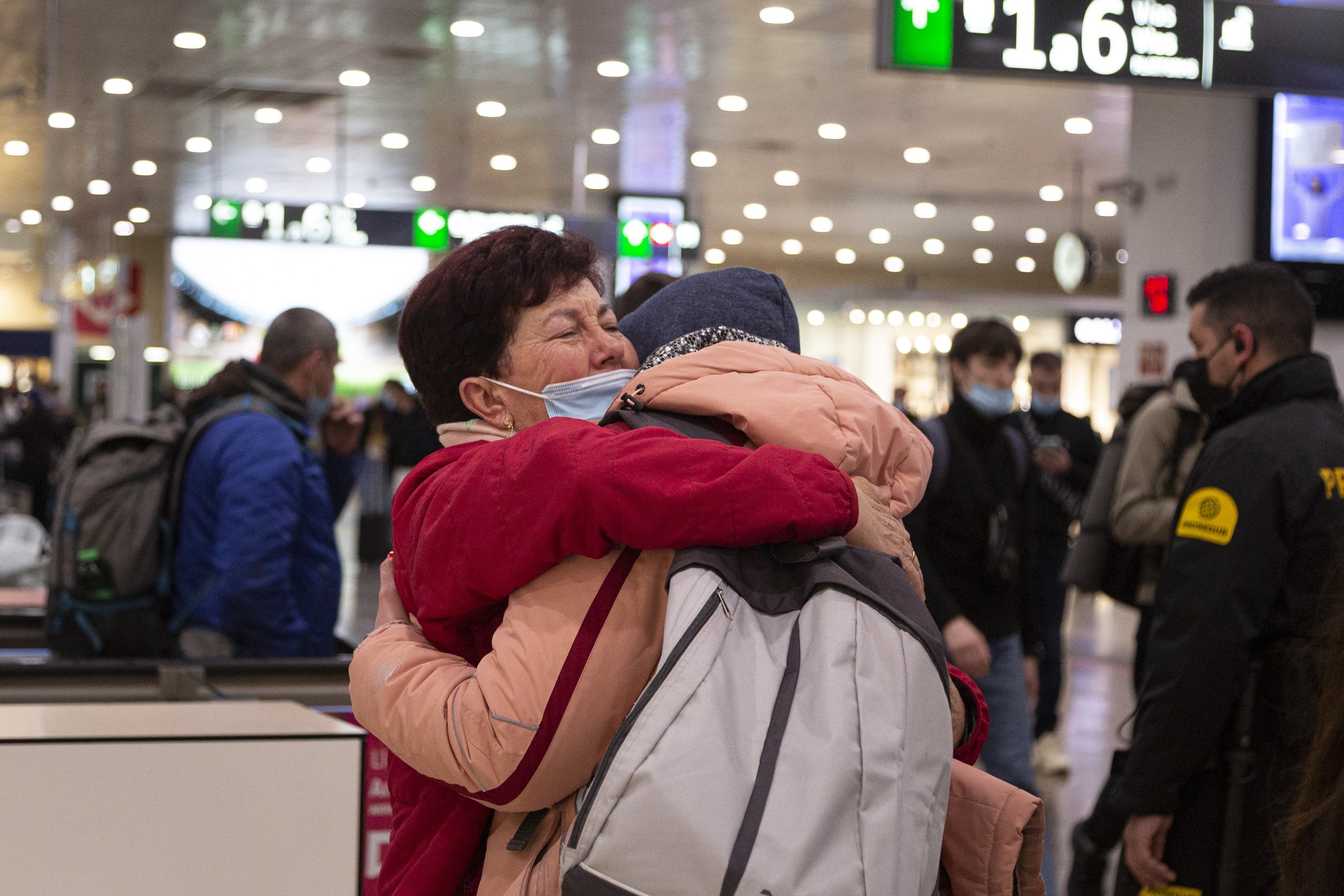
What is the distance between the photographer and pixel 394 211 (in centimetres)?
1102

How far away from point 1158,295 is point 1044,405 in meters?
1.77

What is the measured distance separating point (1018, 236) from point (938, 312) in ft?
7.69

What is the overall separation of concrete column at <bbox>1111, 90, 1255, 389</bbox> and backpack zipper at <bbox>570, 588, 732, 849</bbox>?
6.73 meters

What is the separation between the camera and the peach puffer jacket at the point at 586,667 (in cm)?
111

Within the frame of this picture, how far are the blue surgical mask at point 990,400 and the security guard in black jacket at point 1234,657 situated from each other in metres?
1.29

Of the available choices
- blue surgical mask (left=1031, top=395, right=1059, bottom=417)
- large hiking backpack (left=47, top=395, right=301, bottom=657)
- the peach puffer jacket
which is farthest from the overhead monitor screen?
the peach puffer jacket

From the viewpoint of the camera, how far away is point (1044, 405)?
269 inches

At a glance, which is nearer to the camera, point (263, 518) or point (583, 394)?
point (583, 394)

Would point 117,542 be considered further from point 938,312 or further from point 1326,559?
point 938,312

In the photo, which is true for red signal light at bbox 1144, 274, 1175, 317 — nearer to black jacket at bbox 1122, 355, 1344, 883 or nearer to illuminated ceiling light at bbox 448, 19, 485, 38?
illuminated ceiling light at bbox 448, 19, 485, 38

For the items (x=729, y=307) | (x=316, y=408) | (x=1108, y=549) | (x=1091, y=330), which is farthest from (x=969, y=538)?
(x=1091, y=330)

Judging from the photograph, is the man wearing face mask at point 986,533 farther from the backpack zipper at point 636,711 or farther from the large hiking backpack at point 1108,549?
the backpack zipper at point 636,711

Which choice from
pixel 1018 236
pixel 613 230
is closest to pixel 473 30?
pixel 613 230

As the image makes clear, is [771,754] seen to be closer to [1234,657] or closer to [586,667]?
[586,667]
